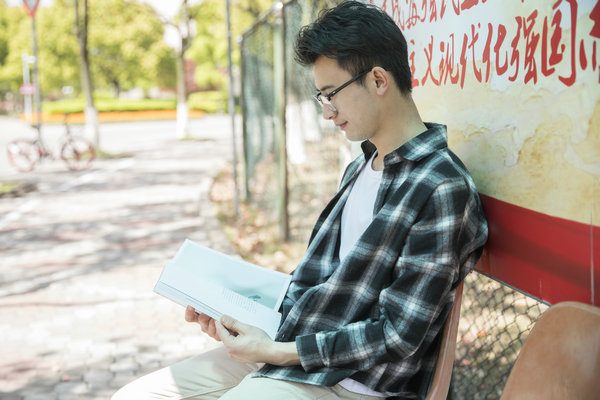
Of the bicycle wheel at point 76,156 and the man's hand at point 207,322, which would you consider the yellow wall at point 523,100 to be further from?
the bicycle wheel at point 76,156

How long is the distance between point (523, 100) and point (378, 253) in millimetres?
517

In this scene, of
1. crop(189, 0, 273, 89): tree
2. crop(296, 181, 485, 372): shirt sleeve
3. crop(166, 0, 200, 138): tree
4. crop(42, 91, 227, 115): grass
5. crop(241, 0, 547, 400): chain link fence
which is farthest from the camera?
crop(42, 91, 227, 115): grass

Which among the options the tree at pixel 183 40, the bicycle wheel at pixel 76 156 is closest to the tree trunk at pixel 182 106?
the tree at pixel 183 40

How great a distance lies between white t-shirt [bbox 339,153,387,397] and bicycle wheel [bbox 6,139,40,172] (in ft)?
42.2

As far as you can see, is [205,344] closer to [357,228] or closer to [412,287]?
[357,228]

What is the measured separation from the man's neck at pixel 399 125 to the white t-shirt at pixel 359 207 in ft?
0.39

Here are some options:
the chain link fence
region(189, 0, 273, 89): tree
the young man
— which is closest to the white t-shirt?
the young man

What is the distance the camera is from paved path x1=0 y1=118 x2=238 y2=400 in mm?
3619

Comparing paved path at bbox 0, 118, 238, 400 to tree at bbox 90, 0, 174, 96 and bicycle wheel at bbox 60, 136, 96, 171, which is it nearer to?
bicycle wheel at bbox 60, 136, 96, 171

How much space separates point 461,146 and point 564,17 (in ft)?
1.97

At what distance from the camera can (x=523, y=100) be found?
151cm

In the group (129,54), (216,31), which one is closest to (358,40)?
(216,31)

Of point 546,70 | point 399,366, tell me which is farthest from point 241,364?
point 546,70

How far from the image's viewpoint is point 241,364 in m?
2.02
